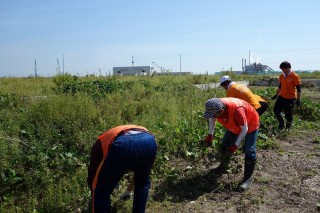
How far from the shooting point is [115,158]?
9.65 feet

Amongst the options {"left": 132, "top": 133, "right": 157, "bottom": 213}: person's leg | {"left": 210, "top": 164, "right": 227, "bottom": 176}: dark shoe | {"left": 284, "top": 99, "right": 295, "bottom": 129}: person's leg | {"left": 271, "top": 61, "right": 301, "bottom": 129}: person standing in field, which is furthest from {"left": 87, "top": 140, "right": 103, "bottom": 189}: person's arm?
{"left": 284, "top": 99, "right": 295, "bottom": 129}: person's leg

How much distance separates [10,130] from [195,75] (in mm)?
12547

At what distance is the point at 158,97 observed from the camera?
347 inches

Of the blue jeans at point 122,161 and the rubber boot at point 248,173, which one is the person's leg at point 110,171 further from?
the rubber boot at point 248,173

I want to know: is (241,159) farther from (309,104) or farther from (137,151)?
(309,104)

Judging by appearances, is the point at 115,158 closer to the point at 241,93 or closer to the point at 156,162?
the point at 156,162

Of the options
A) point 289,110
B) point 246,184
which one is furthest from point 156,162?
point 289,110

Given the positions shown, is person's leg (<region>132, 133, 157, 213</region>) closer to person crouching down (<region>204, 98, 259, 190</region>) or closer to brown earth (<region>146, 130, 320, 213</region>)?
brown earth (<region>146, 130, 320, 213</region>)

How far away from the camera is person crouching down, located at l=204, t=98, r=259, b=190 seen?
4234 mm

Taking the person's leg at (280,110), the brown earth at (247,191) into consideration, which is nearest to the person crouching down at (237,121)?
the brown earth at (247,191)

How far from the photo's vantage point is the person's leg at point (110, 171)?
294cm

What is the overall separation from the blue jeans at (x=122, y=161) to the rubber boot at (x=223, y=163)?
7.00 ft

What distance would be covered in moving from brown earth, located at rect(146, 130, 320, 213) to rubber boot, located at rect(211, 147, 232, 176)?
96 millimetres

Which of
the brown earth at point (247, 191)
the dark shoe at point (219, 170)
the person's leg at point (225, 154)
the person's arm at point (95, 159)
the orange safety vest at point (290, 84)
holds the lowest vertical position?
the brown earth at point (247, 191)
